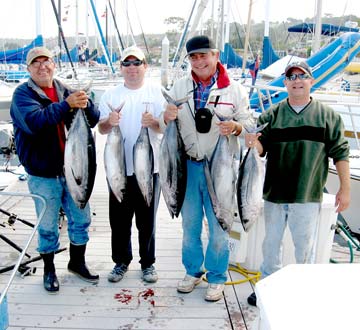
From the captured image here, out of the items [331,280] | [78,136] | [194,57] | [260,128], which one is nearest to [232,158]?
[260,128]

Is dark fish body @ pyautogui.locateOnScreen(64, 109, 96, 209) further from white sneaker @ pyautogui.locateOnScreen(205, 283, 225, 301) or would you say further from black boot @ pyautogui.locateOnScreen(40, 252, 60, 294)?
white sneaker @ pyautogui.locateOnScreen(205, 283, 225, 301)

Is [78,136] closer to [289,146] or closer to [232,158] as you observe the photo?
[232,158]

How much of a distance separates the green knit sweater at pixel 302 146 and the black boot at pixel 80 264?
1486mm

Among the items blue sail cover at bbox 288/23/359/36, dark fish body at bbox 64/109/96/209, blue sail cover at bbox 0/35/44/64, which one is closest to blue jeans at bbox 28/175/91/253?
dark fish body at bbox 64/109/96/209

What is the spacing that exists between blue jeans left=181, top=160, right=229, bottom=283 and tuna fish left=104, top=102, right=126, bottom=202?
45 centimetres

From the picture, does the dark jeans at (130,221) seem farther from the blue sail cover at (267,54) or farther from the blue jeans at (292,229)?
the blue sail cover at (267,54)

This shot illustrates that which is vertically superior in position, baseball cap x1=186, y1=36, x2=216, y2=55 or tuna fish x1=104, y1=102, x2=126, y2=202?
baseball cap x1=186, y1=36, x2=216, y2=55

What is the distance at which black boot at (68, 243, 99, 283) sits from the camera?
3.13 meters

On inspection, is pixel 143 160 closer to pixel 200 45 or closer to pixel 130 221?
pixel 130 221

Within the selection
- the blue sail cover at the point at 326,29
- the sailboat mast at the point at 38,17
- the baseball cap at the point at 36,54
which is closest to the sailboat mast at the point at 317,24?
the sailboat mast at the point at 38,17

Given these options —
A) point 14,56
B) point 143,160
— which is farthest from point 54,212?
point 14,56

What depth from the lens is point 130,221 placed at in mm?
3141

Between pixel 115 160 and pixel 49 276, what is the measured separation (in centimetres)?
102

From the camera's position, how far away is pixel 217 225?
2844 mm
